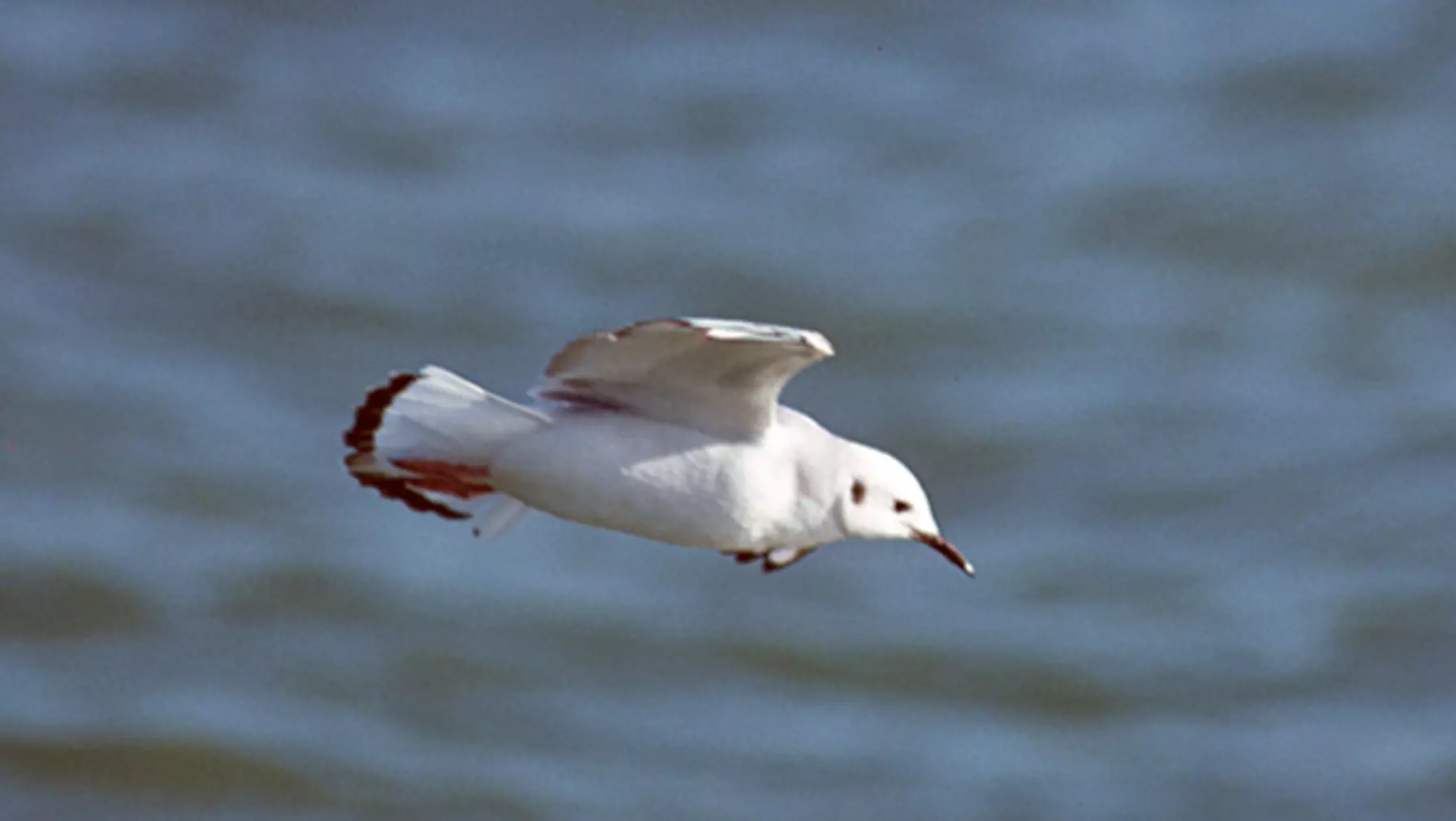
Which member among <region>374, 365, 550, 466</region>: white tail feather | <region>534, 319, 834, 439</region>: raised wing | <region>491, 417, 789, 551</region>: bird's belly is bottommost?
<region>491, 417, 789, 551</region>: bird's belly

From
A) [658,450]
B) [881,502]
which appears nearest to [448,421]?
[658,450]

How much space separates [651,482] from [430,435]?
9.8 inches

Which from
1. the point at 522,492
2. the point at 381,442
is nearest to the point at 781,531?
the point at 522,492

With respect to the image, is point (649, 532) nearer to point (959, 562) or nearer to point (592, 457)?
point (592, 457)

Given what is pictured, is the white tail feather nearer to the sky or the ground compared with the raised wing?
nearer to the ground

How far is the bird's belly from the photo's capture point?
2.62 metres

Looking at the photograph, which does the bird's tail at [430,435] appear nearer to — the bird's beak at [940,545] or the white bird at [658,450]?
the white bird at [658,450]

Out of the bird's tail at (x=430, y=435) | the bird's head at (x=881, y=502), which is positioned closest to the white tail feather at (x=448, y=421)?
the bird's tail at (x=430, y=435)

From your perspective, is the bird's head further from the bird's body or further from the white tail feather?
the white tail feather

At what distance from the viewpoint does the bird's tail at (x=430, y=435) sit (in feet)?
8.80

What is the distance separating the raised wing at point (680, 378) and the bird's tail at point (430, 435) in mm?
69

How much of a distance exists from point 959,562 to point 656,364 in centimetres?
41

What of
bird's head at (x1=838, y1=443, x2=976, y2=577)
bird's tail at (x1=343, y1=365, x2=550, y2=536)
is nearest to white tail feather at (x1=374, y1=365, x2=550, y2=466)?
bird's tail at (x1=343, y1=365, x2=550, y2=536)

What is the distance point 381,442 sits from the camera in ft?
9.05
